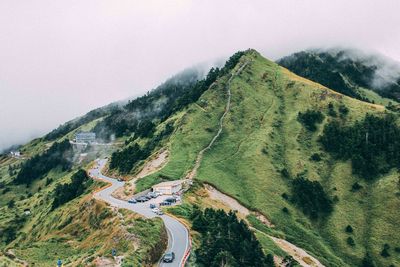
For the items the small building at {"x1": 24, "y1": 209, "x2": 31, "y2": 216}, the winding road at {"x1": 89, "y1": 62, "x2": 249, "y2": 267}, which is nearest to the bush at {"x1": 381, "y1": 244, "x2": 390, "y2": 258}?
the winding road at {"x1": 89, "y1": 62, "x2": 249, "y2": 267}

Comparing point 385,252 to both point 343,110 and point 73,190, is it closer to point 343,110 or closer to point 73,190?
point 343,110

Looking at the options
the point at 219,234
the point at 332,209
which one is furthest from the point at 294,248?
the point at 219,234

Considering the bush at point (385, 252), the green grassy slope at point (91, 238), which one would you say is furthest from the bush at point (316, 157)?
the green grassy slope at point (91, 238)

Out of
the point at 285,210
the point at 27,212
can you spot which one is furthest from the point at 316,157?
the point at 27,212

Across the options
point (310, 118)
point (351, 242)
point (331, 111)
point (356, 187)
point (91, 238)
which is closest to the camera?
point (91, 238)

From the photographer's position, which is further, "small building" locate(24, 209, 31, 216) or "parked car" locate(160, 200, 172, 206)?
"small building" locate(24, 209, 31, 216)

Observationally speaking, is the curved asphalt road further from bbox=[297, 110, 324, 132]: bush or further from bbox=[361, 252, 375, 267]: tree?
bbox=[297, 110, 324, 132]: bush
